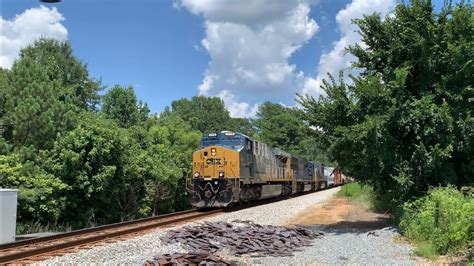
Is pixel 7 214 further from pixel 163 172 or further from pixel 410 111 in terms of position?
pixel 163 172

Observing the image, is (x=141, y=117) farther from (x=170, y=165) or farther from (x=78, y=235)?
(x=78, y=235)

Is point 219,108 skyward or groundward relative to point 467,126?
skyward

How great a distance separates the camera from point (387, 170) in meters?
14.2

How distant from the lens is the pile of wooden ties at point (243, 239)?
1033 cm

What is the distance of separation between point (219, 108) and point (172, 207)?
8239cm

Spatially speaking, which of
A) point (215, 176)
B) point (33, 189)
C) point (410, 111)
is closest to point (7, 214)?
point (33, 189)

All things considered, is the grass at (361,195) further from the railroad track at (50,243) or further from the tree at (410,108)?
the railroad track at (50,243)

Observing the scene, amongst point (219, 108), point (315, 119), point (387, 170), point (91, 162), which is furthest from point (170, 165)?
point (219, 108)

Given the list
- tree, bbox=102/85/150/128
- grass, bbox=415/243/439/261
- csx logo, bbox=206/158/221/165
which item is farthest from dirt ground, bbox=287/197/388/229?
tree, bbox=102/85/150/128

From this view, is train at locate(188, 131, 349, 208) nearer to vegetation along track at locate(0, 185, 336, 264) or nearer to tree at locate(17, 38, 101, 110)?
vegetation along track at locate(0, 185, 336, 264)

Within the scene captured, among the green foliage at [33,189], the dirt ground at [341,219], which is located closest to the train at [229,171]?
the dirt ground at [341,219]

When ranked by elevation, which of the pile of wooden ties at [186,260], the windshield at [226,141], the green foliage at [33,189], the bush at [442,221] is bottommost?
the pile of wooden ties at [186,260]

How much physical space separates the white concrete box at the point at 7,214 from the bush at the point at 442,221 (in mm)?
9919

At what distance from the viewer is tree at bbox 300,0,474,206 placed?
514 inches
